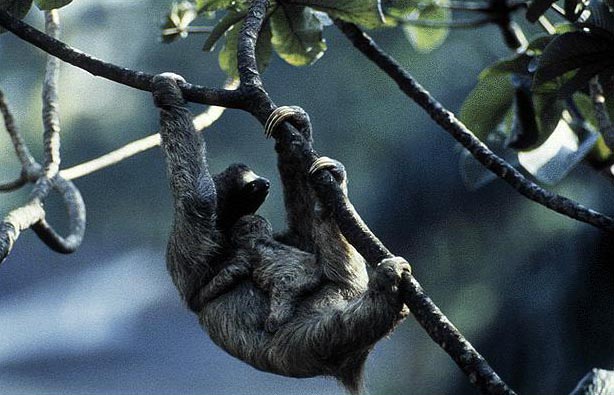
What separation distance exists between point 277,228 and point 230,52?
11.1 m

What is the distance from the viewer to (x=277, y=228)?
17.1m

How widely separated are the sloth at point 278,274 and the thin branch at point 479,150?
0.93m

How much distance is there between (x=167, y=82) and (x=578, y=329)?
13384 mm

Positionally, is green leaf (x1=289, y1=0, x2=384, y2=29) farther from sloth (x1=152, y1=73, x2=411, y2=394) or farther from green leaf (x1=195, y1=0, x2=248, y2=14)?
sloth (x1=152, y1=73, x2=411, y2=394)

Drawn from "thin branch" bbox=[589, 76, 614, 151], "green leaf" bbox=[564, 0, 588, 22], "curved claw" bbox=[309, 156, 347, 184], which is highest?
"green leaf" bbox=[564, 0, 588, 22]

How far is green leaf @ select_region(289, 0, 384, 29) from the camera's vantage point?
549 centimetres

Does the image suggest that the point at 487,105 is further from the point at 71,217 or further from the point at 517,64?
the point at 71,217

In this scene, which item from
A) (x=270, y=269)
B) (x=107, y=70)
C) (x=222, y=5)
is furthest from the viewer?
(x=222, y=5)

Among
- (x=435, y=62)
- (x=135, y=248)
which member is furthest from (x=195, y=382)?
(x=435, y=62)

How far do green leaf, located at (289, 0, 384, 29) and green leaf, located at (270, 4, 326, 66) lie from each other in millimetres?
190

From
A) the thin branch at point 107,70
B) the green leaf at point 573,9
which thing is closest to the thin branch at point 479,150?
the green leaf at point 573,9

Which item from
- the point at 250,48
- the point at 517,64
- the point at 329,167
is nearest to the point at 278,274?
the point at 329,167

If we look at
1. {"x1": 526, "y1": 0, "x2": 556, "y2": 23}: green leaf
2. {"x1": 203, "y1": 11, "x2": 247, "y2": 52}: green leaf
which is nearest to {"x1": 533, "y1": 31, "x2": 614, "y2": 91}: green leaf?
{"x1": 526, "y1": 0, "x2": 556, "y2": 23}: green leaf

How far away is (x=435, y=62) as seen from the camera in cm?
1914
